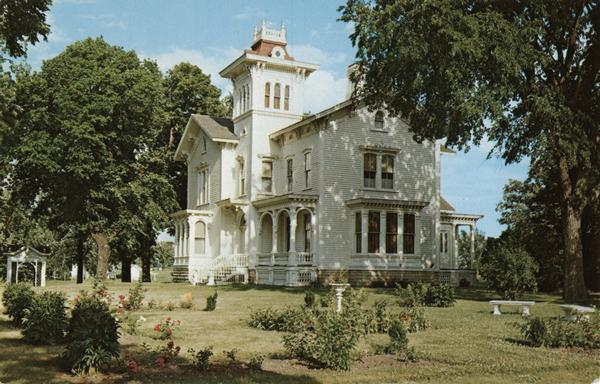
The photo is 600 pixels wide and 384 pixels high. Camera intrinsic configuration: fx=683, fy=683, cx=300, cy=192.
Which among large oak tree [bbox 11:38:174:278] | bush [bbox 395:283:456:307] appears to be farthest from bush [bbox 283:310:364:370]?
large oak tree [bbox 11:38:174:278]

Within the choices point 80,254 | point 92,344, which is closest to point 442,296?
point 92,344

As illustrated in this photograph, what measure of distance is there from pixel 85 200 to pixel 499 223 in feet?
137

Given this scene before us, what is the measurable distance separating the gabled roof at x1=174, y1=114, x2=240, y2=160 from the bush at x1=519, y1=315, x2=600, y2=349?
30799 millimetres

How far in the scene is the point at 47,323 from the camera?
45.2 ft

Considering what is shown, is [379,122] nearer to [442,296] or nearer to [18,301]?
[442,296]

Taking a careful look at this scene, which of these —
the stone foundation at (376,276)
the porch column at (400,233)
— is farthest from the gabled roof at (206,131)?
the porch column at (400,233)

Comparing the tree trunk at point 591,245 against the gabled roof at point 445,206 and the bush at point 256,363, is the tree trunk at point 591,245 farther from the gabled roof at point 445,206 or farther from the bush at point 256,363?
the bush at point 256,363

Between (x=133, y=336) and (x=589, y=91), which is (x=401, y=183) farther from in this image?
(x=133, y=336)

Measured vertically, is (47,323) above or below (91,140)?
below

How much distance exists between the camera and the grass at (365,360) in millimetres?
10688

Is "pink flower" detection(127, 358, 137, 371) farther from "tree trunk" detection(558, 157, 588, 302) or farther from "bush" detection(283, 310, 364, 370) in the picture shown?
"tree trunk" detection(558, 157, 588, 302)

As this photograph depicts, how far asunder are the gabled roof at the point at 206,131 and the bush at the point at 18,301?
25.7m

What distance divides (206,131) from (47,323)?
31380mm

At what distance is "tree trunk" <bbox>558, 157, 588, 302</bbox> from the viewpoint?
28.1 meters
